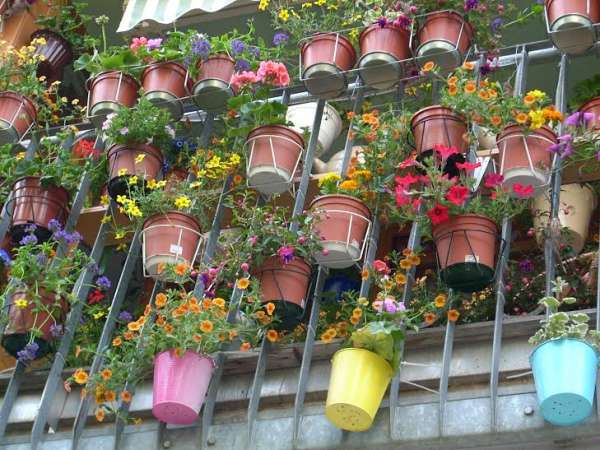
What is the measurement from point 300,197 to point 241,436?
3.88ft

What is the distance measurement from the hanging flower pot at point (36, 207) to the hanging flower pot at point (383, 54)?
157cm

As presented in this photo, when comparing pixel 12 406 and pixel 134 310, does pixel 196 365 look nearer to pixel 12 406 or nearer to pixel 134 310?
pixel 12 406

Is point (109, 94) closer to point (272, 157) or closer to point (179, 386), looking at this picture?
point (272, 157)

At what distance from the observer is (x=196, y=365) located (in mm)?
4922

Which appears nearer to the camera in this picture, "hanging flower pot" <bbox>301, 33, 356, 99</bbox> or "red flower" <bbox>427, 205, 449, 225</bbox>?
"red flower" <bbox>427, 205, 449, 225</bbox>

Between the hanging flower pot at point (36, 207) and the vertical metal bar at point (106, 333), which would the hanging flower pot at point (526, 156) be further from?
the hanging flower pot at point (36, 207)

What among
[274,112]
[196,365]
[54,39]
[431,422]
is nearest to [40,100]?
[54,39]

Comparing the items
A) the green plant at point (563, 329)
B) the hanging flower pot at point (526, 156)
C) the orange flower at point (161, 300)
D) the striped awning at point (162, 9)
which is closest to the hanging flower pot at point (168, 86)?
the striped awning at point (162, 9)

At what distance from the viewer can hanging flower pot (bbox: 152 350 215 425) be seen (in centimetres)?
482

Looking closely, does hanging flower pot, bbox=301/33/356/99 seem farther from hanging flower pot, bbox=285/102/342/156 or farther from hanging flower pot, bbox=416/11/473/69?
hanging flower pot, bbox=416/11/473/69

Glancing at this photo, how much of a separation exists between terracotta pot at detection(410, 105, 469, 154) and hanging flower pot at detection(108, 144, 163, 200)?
51.9 inches

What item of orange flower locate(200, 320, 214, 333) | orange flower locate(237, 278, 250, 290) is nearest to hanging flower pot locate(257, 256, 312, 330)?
orange flower locate(237, 278, 250, 290)

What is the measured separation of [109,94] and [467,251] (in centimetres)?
235

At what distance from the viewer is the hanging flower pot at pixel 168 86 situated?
640 centimetres
